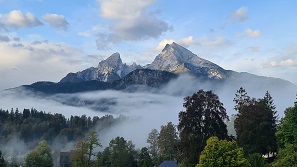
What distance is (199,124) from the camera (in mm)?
57250

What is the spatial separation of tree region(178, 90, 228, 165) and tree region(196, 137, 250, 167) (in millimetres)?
12017

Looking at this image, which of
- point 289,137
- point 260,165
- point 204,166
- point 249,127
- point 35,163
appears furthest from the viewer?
point 35,163

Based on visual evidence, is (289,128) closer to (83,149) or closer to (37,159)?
(83,149)

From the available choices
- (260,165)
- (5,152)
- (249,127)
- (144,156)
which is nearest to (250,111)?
(249,127)

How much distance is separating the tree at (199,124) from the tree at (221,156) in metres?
12.0

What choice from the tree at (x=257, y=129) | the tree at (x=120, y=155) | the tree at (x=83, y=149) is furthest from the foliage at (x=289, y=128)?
the tree at (x=120, y=155)

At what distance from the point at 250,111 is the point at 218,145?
26901 mm

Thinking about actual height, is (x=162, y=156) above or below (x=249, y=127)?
below

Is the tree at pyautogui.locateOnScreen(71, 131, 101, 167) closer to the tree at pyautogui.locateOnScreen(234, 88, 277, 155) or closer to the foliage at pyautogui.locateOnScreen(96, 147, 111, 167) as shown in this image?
the tree at pyautogui.locateOnScreen(234, 88, 277, 155)

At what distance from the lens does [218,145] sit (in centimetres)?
4400

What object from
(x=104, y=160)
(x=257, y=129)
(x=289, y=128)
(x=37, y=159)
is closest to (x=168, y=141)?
(x=104, y=160)

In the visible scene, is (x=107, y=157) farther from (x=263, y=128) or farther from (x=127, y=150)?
(x=263, y=128)

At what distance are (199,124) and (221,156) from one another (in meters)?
13.8

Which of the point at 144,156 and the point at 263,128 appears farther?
the point at 144,156
